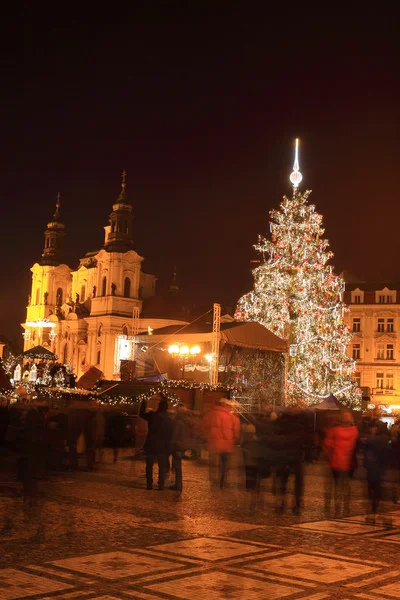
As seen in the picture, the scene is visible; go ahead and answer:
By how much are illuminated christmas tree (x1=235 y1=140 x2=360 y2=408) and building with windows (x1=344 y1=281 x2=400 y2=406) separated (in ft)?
101

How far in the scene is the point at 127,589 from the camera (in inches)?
271

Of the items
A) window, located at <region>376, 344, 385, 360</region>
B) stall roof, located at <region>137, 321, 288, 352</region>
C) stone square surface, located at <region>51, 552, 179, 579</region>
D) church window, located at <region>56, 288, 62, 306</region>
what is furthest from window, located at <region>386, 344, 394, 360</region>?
stone square surface, located at <region>51, 552, 179, 579</region>

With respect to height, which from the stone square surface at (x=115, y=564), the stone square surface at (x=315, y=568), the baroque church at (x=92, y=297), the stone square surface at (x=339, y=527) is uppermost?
the baroque church at (x=92, y=297)

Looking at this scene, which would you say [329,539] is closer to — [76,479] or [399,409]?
[76,479]

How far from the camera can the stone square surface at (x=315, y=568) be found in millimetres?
Answer: 7672

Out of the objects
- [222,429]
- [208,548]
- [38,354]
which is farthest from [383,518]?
[38,354]

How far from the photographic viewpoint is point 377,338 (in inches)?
2781

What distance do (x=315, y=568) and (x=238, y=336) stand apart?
2517 cm

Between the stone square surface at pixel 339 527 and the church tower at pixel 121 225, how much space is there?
76.2 m

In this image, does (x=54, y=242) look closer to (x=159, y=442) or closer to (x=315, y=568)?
(x=159, y=442)

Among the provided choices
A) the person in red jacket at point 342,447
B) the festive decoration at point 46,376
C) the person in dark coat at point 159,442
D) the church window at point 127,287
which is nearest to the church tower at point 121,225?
the church window at point 127,287

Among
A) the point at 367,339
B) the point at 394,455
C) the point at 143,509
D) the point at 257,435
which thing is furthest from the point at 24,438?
the point at 367,339

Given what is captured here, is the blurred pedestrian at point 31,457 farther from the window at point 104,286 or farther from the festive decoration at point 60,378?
the window at point 104,286

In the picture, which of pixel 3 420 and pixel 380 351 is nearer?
pixel 3 420
